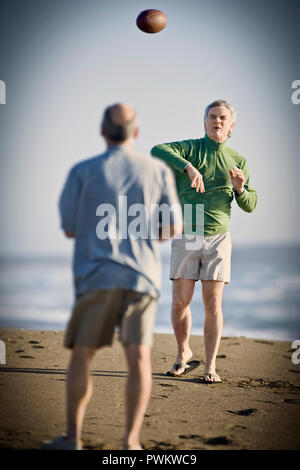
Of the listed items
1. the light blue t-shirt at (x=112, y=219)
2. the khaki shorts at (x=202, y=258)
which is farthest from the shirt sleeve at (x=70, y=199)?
the khaki shorts at (x=202, y=258)

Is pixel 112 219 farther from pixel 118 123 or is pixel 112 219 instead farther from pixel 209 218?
pixel 209 218

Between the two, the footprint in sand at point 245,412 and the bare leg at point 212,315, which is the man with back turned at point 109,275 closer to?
the footprint in sand at point 245,412

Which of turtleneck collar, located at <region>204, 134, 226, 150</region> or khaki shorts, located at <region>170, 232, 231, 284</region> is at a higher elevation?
A: turtleneck collar, located at <region>204, 134, 226, 150</region>

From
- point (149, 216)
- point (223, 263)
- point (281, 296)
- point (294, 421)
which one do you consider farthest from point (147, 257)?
point (281, 296)

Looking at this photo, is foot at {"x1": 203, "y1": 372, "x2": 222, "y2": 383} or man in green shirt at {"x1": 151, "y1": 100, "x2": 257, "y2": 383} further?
man in green shirt at {"x1": 151, "y1": 100, "x2": 257, "y2": 383}

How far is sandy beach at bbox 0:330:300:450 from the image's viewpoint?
2871mm

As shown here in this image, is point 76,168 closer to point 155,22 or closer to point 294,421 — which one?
point 294,421

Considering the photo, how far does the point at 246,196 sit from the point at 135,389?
2.36 meters

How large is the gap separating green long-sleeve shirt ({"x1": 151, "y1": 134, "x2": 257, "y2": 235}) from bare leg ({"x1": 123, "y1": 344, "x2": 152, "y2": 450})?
2.10 m

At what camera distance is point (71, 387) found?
2.39 meters

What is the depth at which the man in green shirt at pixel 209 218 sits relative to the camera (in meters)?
4.39

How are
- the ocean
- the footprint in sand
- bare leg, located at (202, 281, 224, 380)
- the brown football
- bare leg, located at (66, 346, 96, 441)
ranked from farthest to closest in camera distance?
the ocean, the brown football, bare leg, located at (202, 281, 224, 380), the footprint in sand, bare leg, located at (66, 346, 96, 441)

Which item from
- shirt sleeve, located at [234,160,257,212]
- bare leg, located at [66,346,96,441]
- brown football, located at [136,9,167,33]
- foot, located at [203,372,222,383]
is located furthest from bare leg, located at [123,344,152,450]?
brown football, located at [136,9,167,33]

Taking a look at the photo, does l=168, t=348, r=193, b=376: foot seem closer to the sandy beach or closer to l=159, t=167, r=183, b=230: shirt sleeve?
the sandy beach
